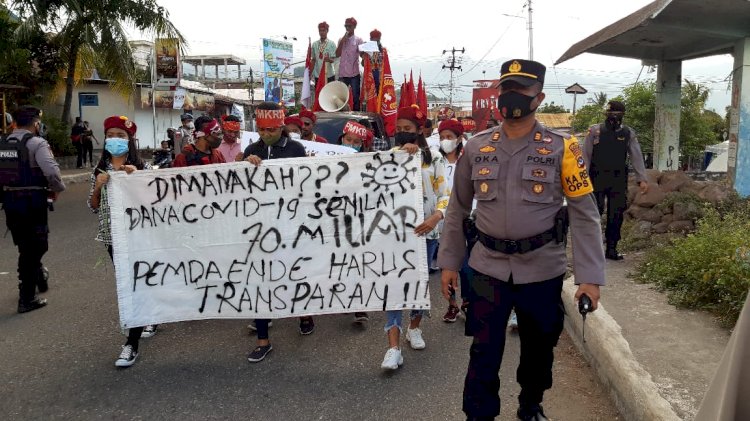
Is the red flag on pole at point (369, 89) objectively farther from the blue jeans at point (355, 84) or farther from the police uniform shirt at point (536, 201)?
the police uniform shirt at point (536, 201)

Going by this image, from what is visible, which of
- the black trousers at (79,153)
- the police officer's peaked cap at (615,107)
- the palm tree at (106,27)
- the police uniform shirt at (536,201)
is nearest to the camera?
the police uniform shirt at (536,201)

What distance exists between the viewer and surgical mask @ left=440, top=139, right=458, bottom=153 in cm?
571

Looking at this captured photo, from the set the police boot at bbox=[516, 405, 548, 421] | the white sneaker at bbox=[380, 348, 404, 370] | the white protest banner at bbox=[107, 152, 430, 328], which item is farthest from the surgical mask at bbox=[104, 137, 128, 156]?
the police boot at bbox=[516, 405, 548, 421]

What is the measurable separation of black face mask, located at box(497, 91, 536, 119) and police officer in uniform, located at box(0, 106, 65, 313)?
4.49 m

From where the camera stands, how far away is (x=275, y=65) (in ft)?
135

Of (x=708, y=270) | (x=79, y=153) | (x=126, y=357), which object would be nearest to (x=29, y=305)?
(x=126, y=357)

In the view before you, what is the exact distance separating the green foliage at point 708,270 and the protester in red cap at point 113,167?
14.6ft

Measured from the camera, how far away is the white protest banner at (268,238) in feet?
14.3

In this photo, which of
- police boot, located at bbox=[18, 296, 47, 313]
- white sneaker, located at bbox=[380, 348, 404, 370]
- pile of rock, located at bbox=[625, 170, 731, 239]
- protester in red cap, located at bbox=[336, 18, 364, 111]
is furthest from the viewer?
protester in red cap, located at bbox=[336, 18, 364, 111]

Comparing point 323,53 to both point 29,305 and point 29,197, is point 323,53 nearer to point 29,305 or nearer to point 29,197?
point 29,197

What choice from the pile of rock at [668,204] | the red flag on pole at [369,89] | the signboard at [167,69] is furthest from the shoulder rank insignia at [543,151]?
the signboard at [167,69]

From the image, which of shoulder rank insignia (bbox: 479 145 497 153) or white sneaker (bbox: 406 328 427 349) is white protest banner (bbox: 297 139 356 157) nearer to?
white sneaker (bbox: 406 328 427 349)

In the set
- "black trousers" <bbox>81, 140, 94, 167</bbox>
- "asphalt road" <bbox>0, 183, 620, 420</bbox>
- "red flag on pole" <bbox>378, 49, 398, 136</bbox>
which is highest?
"red flag on pole" <bbox>378, 49, 398, 136</bbox>

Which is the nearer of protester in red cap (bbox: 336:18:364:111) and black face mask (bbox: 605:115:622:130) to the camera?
black face mask (bbox: 605:115:622:130)
